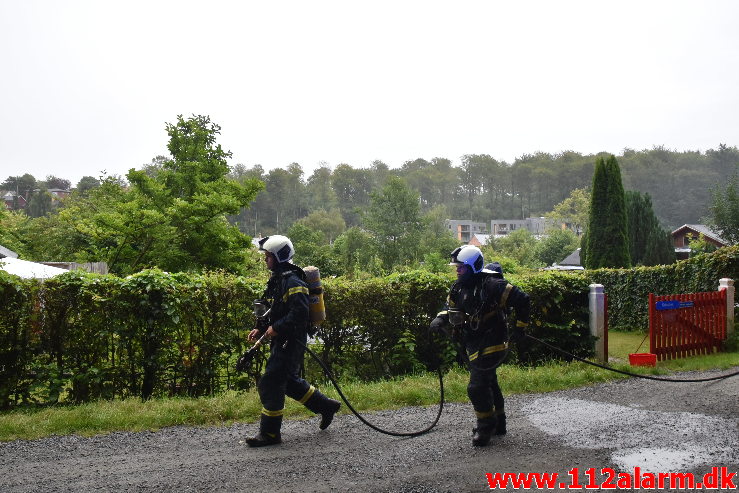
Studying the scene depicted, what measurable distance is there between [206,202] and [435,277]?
574 inches

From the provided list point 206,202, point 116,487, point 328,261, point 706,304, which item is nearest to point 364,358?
point 116,487

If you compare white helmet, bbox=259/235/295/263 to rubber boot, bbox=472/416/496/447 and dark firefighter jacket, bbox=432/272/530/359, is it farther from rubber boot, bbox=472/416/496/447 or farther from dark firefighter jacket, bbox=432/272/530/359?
rubber boot, bbox=472/416/496/447

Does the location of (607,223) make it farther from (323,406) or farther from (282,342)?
(282,342)

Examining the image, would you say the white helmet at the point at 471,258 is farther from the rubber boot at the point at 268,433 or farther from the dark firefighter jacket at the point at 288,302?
the rubber boot at the point at 268,433

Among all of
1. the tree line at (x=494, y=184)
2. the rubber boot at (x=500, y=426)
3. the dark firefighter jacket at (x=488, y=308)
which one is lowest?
the rubber boot at (x=500, y=426)

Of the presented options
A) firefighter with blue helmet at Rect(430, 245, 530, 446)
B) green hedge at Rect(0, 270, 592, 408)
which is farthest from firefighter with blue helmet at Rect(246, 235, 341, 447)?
green hedge at Rect(0, 270, 592, 408)

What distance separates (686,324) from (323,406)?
9.11 m

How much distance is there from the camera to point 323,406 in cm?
624

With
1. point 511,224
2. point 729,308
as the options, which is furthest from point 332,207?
point 729,308

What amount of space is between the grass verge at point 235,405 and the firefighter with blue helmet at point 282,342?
95cm

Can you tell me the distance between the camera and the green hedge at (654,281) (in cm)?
1538

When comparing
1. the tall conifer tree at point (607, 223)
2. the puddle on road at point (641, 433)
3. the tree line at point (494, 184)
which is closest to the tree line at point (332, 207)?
the tree line at point (494, 184)

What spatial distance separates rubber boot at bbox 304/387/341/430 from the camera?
6.21 m

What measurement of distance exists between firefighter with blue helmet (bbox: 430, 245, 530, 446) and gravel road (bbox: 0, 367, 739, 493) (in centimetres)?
38
